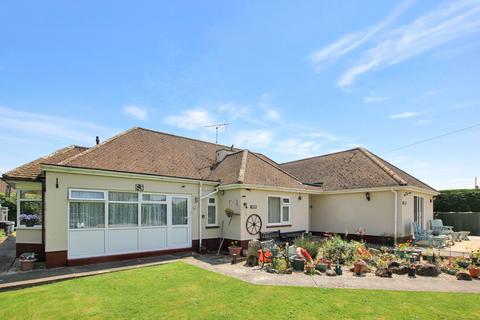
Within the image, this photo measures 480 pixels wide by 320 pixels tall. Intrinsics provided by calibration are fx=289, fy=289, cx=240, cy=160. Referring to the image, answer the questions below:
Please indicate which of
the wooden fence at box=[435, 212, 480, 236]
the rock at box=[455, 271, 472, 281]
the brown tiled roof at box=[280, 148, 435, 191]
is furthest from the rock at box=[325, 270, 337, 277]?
the wooden fence at box=[435, 212, 480, 236]

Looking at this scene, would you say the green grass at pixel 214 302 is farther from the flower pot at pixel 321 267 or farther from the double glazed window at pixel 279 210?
the double glazed window at pixel 279 210

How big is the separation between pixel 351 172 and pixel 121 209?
13312 millimetres

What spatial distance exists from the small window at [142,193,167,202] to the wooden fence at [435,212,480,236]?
21438mm

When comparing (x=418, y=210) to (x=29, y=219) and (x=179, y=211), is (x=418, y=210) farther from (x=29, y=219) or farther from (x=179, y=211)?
(x=29, y=219)

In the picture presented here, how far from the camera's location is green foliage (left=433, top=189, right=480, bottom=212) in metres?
22.3

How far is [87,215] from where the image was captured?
429 inches

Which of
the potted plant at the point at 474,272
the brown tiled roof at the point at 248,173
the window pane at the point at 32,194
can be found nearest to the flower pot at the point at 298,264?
the brown tiled roof at the point at 248,173

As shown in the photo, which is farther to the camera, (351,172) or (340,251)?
(351,172)

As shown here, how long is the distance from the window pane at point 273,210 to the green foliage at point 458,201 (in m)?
16.0

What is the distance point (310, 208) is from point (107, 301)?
47.5 feet

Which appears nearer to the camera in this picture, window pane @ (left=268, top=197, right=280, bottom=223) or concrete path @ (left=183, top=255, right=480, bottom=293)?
concrete path @ (left=183, top=255, right=480, bottom=293)

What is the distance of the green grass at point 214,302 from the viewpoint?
5.96 m

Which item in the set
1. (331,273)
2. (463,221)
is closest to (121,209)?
(331,273)

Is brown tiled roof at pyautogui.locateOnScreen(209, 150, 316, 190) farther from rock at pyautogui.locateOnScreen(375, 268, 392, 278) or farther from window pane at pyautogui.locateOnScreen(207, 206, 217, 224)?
rock at pyautogui.locateOnScreen(375, 268, 392, 278)
